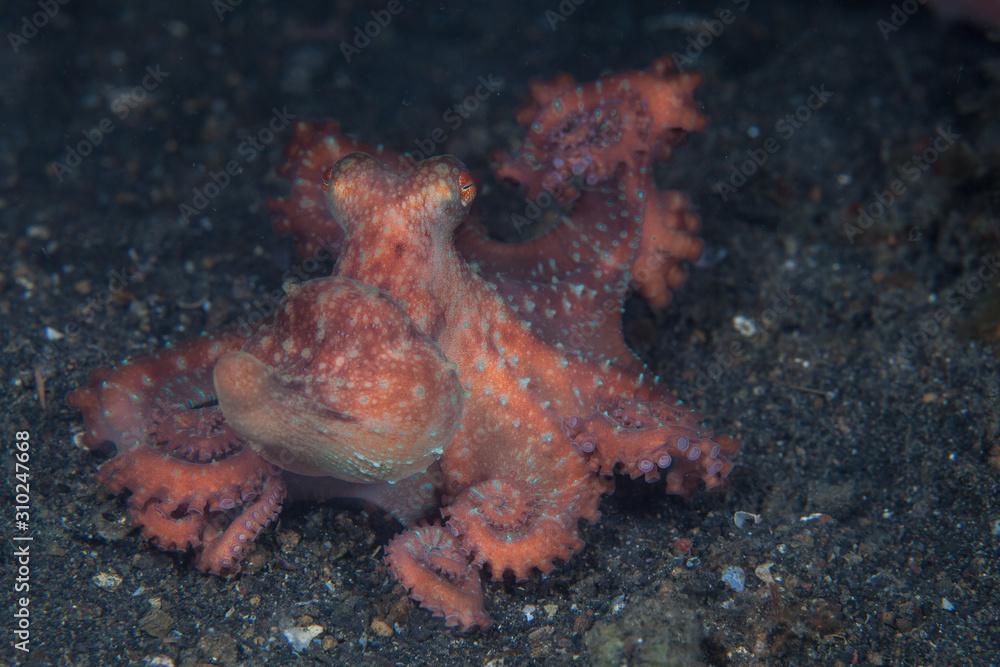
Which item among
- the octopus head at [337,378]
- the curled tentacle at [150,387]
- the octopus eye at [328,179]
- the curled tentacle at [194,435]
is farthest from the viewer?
the curled tentacle at [150,387]

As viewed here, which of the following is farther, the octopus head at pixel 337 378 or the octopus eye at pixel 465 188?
the octopus eye at pixel 465 188

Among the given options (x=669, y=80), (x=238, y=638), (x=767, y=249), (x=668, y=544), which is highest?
(x=669, y=80)

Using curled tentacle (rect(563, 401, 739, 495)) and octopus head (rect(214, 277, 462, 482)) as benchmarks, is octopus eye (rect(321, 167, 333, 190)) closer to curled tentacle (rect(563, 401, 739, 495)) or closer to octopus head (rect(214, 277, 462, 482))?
octopus head (rect(214, 277, 462, 482))

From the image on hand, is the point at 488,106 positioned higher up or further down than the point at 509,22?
further down

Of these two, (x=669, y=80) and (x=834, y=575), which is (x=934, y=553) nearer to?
(x=834, y=575)

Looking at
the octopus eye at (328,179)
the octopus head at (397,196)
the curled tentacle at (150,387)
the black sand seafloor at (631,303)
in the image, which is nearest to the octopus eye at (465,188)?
the octopus head at (397,196)

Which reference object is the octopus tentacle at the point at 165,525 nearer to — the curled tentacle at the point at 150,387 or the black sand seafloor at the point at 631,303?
the black sand seafloor at the point at 631,303

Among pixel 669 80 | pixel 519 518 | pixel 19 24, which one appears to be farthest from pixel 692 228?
pixel 19 24
